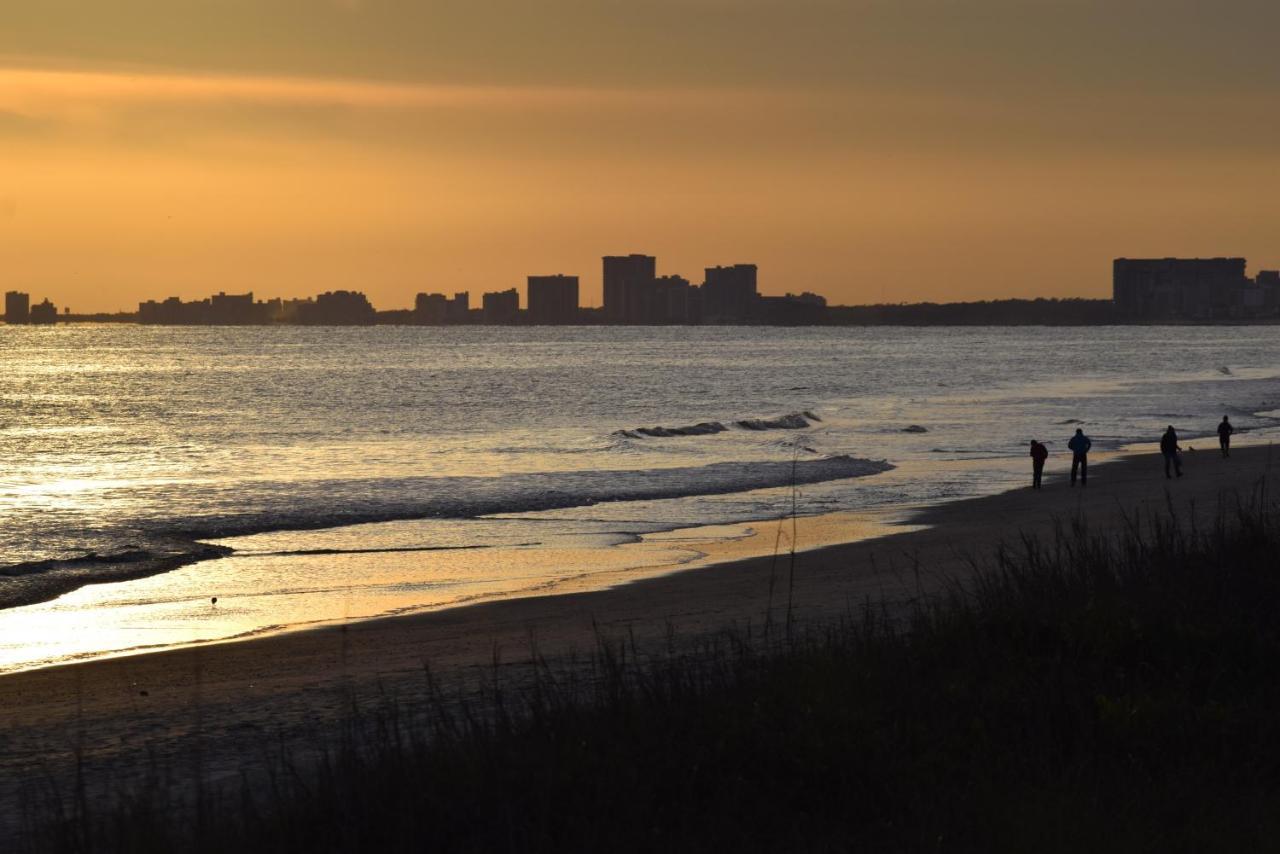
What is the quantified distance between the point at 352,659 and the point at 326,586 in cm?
748

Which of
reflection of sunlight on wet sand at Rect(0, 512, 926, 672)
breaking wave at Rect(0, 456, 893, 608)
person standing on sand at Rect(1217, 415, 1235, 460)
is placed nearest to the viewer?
reflection of sunlight on wet sand at Rect(0, 512, 926, 672)

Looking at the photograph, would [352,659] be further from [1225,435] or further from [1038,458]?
[1225,435]

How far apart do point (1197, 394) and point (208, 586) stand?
8575cm

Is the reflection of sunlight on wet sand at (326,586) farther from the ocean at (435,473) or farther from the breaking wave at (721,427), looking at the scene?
the breaking wave at (721,427)

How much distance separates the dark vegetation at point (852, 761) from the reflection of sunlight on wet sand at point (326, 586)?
818 cm

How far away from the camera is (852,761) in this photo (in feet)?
28.9

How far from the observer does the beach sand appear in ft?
38.7

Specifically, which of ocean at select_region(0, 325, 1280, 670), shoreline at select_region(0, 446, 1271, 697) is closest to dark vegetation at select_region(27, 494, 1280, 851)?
shoreline at select_region(0, 446, 1271, 697)

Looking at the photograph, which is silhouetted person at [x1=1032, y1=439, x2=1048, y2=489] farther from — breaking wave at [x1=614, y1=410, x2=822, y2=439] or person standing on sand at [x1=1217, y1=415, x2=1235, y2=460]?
breaking wave at [x1=614, y1=410, x2=822, y2=439]

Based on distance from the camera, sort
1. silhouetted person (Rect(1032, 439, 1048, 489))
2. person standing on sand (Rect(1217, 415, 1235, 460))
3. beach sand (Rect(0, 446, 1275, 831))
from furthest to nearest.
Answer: person standing on sand (Rect(1217, 415, 1235, 460)) → silhouetted person (Rect(1032, 439, 1048, 489)) → beach sand (Rect(0, 446, 1275, 831))

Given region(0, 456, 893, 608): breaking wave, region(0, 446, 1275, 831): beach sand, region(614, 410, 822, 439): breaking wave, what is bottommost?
region(614, 410, 822, 439): breaking wave

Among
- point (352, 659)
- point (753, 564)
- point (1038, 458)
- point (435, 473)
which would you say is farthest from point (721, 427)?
point (352, 659)

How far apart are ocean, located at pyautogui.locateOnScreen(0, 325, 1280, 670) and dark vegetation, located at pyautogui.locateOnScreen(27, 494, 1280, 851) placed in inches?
290

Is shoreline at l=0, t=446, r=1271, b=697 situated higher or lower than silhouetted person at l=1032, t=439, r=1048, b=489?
lower
